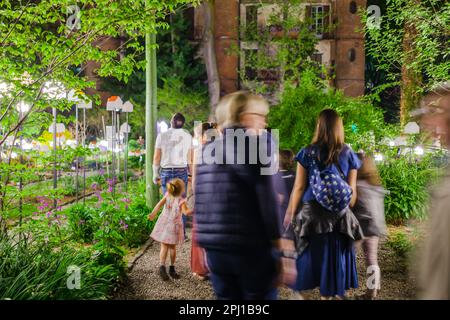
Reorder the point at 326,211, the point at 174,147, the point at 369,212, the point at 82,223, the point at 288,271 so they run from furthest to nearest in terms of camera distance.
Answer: the point at 82,223 < the point at 174,147 < the point at 369,212 < the point at 326,211 < the point at 288,271

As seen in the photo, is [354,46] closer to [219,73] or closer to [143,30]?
[219,73]

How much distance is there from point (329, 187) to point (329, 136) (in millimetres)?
457

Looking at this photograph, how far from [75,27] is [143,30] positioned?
2.62 feet

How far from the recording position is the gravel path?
4969 millimetres

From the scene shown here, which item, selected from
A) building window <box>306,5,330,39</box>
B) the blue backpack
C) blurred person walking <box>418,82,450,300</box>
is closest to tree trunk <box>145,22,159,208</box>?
the blue backpack

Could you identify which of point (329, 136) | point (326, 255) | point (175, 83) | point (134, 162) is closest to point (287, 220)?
point (326, 255)

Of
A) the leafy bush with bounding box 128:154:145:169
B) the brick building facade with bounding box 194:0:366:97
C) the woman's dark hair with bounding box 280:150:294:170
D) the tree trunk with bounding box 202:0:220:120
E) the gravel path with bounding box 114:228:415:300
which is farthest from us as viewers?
the brick building facade with bounding box 194:0:366:97

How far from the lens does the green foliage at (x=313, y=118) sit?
9.70 metres

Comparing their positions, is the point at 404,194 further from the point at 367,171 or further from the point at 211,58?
the point at 211,58

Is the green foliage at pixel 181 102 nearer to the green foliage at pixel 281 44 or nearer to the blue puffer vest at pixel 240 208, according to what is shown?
the green foliage at pixel 281 44

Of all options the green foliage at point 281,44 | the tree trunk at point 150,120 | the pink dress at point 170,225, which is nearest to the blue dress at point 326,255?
the pink dress at point 170,225

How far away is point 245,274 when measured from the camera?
283 centimetres

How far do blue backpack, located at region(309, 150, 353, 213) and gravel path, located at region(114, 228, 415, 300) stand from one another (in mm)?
1247

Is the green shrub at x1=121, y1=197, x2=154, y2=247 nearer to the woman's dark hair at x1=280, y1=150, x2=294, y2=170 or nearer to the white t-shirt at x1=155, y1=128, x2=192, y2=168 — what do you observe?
the white t-shirt at x1=155, y1=128, x2=192, y2=168
